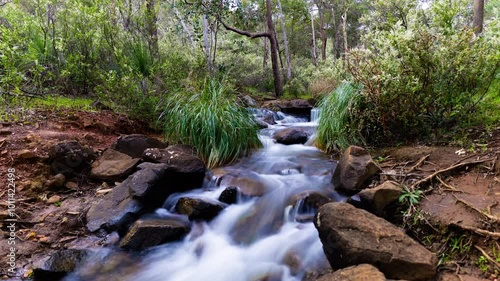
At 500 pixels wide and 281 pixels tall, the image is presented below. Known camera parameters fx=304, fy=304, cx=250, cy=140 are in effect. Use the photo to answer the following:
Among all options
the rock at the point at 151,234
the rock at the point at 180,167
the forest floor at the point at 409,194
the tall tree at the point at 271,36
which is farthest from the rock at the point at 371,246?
the tall tree at the point at 271,36

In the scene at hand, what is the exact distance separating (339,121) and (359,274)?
3.67m

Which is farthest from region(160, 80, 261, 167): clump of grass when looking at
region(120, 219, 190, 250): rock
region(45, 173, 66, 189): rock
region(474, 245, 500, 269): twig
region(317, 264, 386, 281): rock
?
region(474, 245, 500, 269): twig

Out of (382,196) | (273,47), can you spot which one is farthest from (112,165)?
(273,47)

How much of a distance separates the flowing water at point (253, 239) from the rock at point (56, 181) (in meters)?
1.49

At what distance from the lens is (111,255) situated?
10.8 ft

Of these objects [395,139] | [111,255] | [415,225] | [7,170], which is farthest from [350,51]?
[7,170]

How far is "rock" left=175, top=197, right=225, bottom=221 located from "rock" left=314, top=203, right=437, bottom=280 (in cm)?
154

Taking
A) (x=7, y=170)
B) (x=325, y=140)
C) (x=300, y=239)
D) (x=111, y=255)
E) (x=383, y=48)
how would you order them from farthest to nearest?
1. (x=325, y=140)
2. (x=383, y=48)
3. (x=7, y=170)
4. (x=300, y=239)
5. (x=111, y=255)

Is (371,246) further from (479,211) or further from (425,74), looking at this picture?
(425,74)

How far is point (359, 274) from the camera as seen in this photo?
7.75ft

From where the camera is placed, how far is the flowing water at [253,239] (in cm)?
323

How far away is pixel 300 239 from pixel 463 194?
1.75 metres

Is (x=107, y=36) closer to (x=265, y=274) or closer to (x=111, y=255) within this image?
Answer: (x=111, y=255)

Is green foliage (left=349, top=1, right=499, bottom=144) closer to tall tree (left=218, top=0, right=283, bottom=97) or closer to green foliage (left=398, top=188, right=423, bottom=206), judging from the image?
green foliage (left=398, top=188, right=423, bottom=206)
